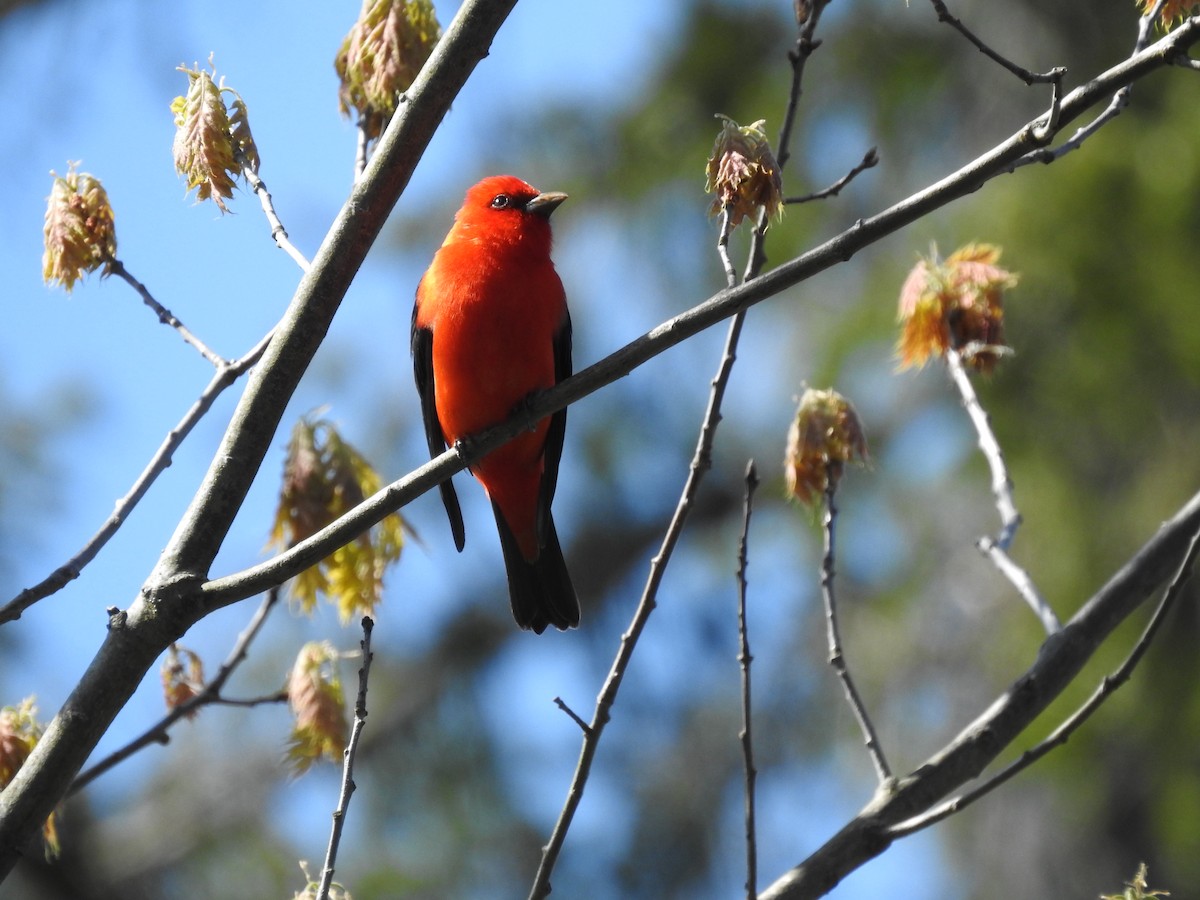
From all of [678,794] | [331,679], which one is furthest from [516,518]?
[678,794]

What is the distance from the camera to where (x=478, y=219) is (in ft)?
15.0

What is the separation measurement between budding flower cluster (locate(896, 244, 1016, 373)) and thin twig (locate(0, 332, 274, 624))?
1845 mm

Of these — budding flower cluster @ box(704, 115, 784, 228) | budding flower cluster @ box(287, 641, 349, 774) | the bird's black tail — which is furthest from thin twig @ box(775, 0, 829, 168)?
the bird's black tail

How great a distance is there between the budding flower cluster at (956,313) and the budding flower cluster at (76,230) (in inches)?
84.8

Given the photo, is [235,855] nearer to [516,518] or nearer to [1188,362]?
[516,518]

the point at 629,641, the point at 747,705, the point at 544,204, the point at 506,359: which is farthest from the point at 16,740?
the point at 544,204

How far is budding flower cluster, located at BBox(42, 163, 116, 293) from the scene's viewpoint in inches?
124

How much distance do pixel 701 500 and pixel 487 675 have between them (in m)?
1.79

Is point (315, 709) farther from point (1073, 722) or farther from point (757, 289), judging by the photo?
point (1073, 722)

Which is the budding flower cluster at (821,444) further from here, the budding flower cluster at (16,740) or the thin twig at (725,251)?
the budding flower cluster at (16,740)

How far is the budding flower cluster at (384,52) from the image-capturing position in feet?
10.7

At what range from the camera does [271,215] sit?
3.05 m

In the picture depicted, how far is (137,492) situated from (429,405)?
5.57ft

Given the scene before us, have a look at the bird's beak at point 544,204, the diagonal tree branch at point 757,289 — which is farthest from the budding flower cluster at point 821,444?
the bird's beak at point 544,204
